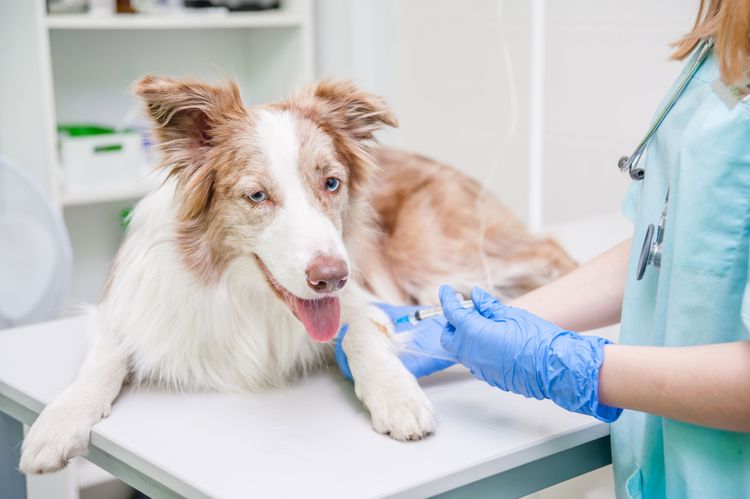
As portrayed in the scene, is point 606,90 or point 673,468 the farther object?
point 606,90

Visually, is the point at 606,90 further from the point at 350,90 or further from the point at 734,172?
the point at 734,172

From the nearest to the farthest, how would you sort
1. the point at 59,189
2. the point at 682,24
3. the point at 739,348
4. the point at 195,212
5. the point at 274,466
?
the point at 739,348 → the point at 274,466 → the point at 195,212 → the point at 682,24 → the point at 59,189

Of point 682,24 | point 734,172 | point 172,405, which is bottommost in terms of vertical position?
point 172,405

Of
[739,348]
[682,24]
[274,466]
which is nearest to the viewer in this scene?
[739,348]

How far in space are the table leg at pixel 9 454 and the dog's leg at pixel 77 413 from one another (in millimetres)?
265

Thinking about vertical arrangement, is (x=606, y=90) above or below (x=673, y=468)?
above

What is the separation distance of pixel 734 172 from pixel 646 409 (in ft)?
1.03

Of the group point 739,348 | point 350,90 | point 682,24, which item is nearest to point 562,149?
point 682,24

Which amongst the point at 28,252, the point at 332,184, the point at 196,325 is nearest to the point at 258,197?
the point at 332,184

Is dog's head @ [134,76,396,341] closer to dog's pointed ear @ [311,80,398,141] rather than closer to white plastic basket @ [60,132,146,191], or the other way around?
dog's pointed ear @ [311,80,398,141]

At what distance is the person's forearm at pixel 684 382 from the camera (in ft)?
3.35

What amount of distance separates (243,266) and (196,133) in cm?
24

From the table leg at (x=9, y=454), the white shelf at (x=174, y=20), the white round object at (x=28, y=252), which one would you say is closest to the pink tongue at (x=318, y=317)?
the table leg at (x=9, y=454)

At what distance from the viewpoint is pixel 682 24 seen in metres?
2.31
